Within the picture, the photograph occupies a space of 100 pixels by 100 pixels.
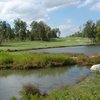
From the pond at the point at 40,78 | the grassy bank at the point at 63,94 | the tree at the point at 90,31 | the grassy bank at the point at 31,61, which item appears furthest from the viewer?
the tree at the point at 90,31

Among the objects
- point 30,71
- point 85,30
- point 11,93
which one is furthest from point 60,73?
point 85,30

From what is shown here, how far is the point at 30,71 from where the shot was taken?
37000 mm

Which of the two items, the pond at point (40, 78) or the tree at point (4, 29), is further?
the tree at point (4, 29)

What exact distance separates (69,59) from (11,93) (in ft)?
73.6

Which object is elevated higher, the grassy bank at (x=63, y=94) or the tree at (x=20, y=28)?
the tree at (x=20, y=28)

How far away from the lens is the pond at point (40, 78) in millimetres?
25594

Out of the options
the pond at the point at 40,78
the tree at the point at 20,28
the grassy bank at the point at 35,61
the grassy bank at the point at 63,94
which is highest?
the tree at the point at 20,28

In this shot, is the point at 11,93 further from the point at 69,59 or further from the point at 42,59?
the point at 69,59

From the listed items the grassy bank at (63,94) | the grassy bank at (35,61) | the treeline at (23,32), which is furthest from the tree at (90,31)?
the grassy bank at (63,94)

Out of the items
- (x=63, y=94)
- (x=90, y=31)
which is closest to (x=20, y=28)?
(x=90, y=31)

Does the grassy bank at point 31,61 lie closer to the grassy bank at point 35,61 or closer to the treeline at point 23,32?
the grassy bank at point 35,61

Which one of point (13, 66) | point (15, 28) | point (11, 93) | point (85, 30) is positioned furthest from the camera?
point (15, 28)

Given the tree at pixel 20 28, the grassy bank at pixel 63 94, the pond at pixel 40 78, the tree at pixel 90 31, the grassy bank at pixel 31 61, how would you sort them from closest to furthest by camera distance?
the grassy bank at pixel 63 94, the pond at pixel 40 78, the grassy bank at pixel 31 61, the tree at pixel 90 31, the tree at pixel 20 28

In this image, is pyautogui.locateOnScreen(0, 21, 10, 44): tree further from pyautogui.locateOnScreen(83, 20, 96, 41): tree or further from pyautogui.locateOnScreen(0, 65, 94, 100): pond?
pyautogui.locateOnScreen(0, 65, 94, 100): pond
